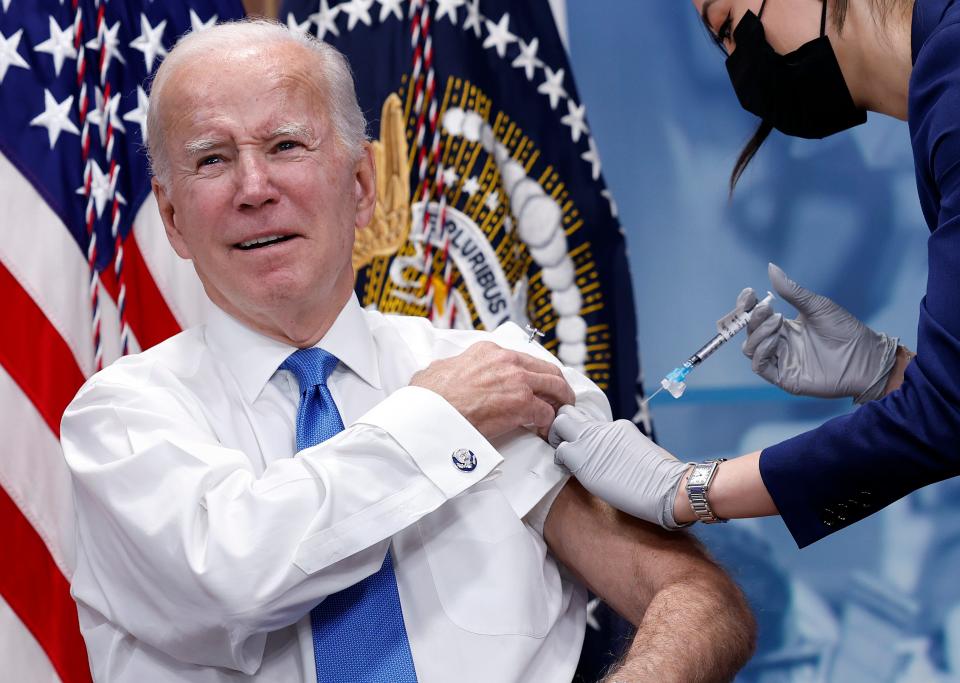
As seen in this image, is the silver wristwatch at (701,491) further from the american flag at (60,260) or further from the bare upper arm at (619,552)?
the american flag at (60,260)

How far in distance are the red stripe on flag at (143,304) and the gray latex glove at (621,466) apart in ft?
3.80

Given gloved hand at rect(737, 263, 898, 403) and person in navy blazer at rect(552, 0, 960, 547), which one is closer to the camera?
person in navy blazer at rect(552, 0, 960, 547)

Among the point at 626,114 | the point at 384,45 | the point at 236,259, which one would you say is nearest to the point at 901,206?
the point at 626,114

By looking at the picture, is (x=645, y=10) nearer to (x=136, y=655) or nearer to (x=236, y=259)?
(x=236, y=259)

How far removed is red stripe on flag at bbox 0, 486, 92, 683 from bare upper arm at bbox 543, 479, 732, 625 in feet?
3.82

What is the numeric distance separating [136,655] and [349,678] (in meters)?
0.35

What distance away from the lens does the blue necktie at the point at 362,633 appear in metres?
1.58

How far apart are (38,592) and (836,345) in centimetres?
182

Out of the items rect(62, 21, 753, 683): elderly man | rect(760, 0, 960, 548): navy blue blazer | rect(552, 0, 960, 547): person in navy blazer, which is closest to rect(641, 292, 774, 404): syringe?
rect(552, 0, 960, 547): person in navy blazer

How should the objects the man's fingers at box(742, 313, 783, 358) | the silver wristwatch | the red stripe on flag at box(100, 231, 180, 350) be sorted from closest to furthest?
the silver wristwatch → the man's fingers at box(742, 313, 783, 358) → the red stripe on flag at box(100, 231, 180, 350)

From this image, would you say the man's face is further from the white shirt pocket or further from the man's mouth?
the white shirt pocket

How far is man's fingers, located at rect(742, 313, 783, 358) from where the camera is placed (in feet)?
6.87

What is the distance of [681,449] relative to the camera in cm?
318

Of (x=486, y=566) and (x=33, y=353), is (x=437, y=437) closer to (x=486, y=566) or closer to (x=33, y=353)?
(x=486, y=566)
